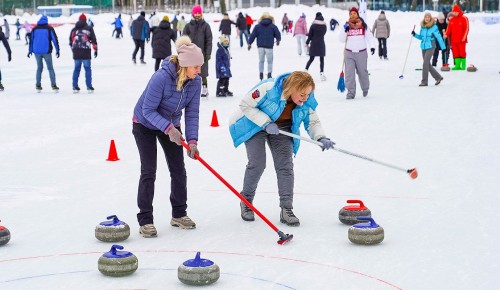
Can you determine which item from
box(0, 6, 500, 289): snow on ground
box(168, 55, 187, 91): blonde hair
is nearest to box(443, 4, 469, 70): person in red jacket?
box(0, 6, 500, 289): snow on ground

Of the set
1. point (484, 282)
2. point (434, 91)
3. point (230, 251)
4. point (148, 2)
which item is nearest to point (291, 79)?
point (230, 251)

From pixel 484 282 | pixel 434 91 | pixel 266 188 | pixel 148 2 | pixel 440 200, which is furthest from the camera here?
pixel 148 2

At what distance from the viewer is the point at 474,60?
24078mm

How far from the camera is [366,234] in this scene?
18.6ft

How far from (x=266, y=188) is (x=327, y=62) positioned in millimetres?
16678

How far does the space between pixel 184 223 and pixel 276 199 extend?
4.10 ft

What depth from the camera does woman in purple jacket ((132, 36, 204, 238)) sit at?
575cm

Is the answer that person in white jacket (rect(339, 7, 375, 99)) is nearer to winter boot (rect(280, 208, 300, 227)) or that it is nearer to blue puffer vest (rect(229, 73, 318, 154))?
blue puffer vest (rect(229, 73, 318, 154))

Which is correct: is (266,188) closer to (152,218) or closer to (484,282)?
(152,218)

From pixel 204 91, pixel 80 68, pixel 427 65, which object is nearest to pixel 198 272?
pixel 204 91

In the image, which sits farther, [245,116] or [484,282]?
[245,116]

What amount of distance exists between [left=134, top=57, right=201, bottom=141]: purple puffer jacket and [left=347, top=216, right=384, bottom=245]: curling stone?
1.30 m

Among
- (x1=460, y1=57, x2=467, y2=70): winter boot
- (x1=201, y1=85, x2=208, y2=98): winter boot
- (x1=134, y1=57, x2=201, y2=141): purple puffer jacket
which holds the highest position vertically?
(x1=134, y1=57, x2=201, y2=141): purple puffer jacket

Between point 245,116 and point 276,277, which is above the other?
point 245,116
